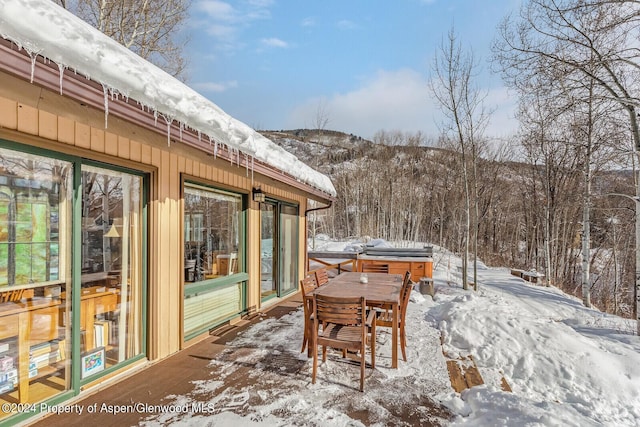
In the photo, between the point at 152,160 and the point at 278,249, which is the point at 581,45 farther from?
the point at 152,160

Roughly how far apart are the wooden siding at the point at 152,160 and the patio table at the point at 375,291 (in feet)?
4.90

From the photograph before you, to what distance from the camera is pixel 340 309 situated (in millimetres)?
2732

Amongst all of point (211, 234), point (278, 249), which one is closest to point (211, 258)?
point (211, 234)

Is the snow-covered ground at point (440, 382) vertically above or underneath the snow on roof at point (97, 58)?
underneath

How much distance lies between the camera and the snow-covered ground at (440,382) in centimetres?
228

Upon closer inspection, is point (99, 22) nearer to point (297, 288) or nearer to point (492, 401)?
point (297, 288)

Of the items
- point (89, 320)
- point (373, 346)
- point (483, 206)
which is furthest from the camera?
point (483, 206)

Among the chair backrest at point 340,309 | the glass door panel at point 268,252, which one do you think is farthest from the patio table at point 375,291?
the glass door panel at point 268,252

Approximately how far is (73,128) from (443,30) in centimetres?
916

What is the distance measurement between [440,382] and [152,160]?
330cm

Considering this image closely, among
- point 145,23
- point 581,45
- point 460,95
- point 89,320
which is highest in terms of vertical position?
point 145,23

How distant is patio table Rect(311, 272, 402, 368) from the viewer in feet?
10.3

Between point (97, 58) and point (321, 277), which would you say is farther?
point (321, 277)

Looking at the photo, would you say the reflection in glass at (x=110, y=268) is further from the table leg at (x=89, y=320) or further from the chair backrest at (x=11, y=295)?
the chair backrest at (x=11, y=295)
